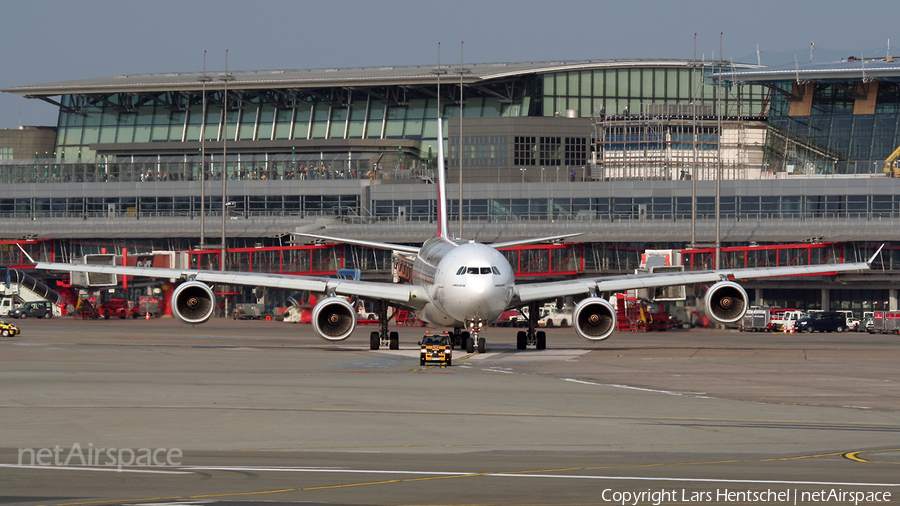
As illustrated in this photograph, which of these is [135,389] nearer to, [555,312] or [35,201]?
[555,312]

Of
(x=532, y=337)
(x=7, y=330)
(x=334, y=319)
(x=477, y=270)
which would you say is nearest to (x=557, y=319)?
(x=532, y=337)

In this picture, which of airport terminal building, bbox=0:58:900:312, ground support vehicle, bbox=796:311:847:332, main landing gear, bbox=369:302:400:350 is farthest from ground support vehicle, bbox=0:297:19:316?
ground support vehicle, bbox=796:311:847:332

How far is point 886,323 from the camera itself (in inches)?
3031

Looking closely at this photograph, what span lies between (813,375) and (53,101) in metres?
121

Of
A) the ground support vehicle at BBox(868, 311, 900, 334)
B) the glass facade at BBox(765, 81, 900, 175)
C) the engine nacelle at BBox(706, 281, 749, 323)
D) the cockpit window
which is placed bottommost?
the ground support vehicle at BBox(868, 311, 900, 334)

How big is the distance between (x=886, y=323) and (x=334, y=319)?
4570cm

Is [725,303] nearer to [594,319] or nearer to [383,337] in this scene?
[594,319]

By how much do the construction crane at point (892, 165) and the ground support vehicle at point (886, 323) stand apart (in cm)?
2759

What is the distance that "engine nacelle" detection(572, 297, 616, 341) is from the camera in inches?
1820

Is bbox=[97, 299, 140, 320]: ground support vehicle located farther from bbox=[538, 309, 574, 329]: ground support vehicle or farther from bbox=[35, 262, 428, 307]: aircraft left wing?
bbox=[35, 262, 428, 307]: aircraft left wing

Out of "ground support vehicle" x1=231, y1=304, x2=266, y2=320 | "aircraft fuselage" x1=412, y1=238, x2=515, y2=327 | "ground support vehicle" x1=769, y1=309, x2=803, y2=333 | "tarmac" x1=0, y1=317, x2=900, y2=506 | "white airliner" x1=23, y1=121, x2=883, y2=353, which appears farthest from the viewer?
"ground support vehicle" x1=231, y1=304, x2=266, y2=320

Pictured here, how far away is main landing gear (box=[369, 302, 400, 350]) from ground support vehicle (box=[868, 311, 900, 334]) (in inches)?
1612

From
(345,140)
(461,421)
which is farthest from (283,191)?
(461,421)

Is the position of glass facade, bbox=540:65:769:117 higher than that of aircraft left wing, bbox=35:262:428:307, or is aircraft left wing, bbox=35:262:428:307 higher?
glass facade, bbox=540:65:769:117
